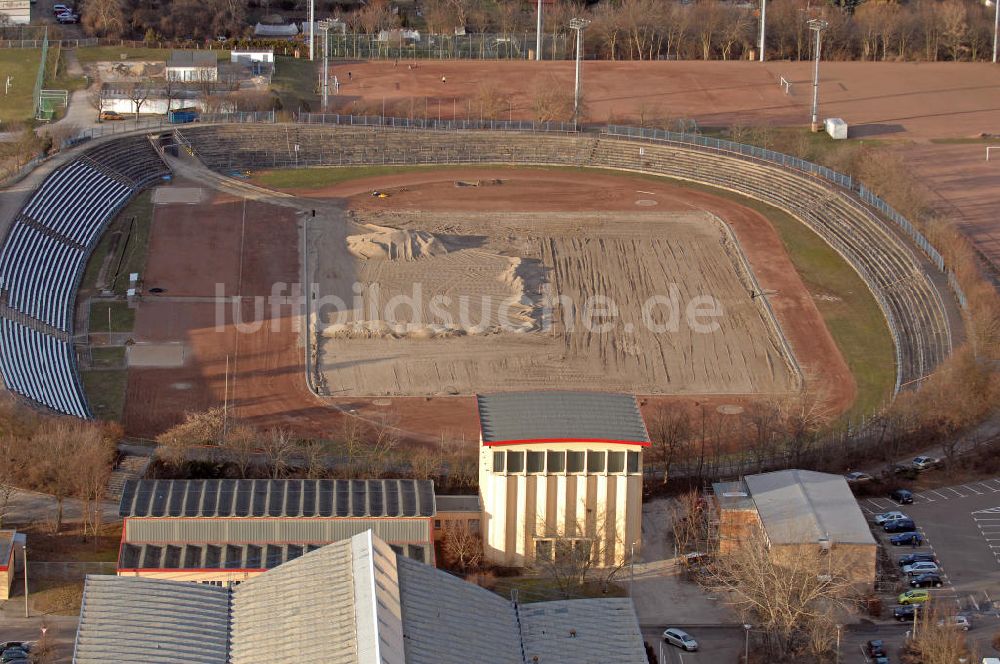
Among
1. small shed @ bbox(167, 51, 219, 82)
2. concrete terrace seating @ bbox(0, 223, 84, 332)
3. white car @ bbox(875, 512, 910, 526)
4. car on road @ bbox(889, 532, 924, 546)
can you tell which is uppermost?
small shed @ bbox(167, 51, 219, 82)

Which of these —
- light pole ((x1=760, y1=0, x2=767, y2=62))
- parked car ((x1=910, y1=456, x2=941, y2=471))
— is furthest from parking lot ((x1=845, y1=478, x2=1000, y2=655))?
light pole ((x1=760, y1=0, x2=767, y2=62))

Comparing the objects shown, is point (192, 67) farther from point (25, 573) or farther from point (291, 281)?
point (25, 573)

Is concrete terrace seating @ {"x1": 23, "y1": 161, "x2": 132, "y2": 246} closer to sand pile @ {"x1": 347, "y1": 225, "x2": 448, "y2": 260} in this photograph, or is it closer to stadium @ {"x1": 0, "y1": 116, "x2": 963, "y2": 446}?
stadium @ {"x1": 0, "y1": 116, "x2": 963, "y2": 446}

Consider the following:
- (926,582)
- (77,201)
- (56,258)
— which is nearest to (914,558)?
(926,582)

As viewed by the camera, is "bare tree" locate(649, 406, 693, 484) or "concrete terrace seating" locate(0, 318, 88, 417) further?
"concrete terrace seating" locate(0, 318, 88, 417)

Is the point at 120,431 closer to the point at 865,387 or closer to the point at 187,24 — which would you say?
the point at 865,387

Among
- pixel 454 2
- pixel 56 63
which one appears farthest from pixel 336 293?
pixel 454 2

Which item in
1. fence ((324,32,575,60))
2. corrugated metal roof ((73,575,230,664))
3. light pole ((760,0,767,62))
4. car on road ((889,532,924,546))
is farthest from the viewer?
fence ((324,32,575,60))
